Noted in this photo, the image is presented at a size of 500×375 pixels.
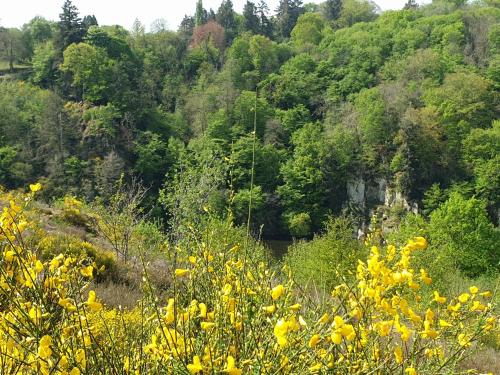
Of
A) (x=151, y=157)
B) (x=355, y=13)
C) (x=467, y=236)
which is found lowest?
(x=467, y=236)

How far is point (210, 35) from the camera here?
6300cm

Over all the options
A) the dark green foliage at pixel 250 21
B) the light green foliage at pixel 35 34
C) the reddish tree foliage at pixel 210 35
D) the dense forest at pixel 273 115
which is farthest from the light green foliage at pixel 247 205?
the dark green foliage at pixel 250 21

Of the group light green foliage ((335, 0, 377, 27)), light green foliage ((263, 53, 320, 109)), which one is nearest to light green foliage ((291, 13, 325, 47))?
light green foliage ((335, 0, 377, 27))

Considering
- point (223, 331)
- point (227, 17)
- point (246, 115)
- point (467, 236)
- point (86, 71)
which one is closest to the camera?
point (223, 331)

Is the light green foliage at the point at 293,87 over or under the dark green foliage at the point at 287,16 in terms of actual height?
under

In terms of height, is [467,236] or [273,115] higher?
[273,115]

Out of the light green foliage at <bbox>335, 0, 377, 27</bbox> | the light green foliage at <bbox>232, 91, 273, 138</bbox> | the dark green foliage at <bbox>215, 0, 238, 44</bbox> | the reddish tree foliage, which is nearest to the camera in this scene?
the light green foliage at <bbox>232, 91, 273, 138</bbox>

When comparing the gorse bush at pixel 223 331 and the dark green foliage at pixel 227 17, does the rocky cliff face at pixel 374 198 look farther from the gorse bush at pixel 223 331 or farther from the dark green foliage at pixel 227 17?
the dark green foliage at pixel 227 17

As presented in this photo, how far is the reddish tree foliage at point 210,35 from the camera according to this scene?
6244 centimetres

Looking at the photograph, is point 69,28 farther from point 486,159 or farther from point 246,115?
point 486,159

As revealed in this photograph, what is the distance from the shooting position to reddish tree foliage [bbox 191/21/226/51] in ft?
205

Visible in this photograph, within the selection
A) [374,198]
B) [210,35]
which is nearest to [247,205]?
[374,198]

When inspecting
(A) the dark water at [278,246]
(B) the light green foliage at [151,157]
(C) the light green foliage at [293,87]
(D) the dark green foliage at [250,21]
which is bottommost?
(A) the dark water at [278,246]

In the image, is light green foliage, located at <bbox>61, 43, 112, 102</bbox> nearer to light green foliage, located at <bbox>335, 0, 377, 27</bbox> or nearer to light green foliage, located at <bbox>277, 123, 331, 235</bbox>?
light green foliage, located at <bbox>277, 123, 331, 235</bbox>
